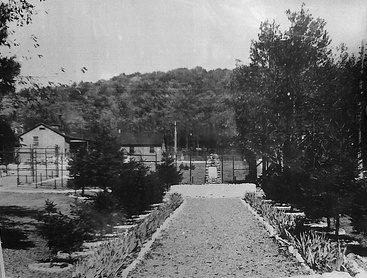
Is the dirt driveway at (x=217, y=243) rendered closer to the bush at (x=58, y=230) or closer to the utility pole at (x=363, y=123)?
the bush at (x=58, y=230)

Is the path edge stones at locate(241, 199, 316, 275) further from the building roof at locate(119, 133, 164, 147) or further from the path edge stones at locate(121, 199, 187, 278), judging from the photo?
the building roof at locate(119, 133, 164, 147)

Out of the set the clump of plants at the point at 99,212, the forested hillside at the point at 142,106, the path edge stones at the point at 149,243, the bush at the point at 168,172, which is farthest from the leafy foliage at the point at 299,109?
the clump of plants at the point at 99,212

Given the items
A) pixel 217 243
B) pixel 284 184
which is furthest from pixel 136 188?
pixel 284 184

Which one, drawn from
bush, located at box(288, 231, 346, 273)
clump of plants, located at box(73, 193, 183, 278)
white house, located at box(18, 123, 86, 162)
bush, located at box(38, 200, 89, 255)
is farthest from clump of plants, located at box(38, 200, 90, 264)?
bush, located at box(288, 231, 346, 273)

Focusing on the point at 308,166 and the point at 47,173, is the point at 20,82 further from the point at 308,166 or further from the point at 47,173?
the point at 308,166

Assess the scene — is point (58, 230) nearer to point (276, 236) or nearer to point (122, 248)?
point (122, 248)

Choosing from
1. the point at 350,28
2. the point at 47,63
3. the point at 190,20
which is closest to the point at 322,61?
the point at 350,28
